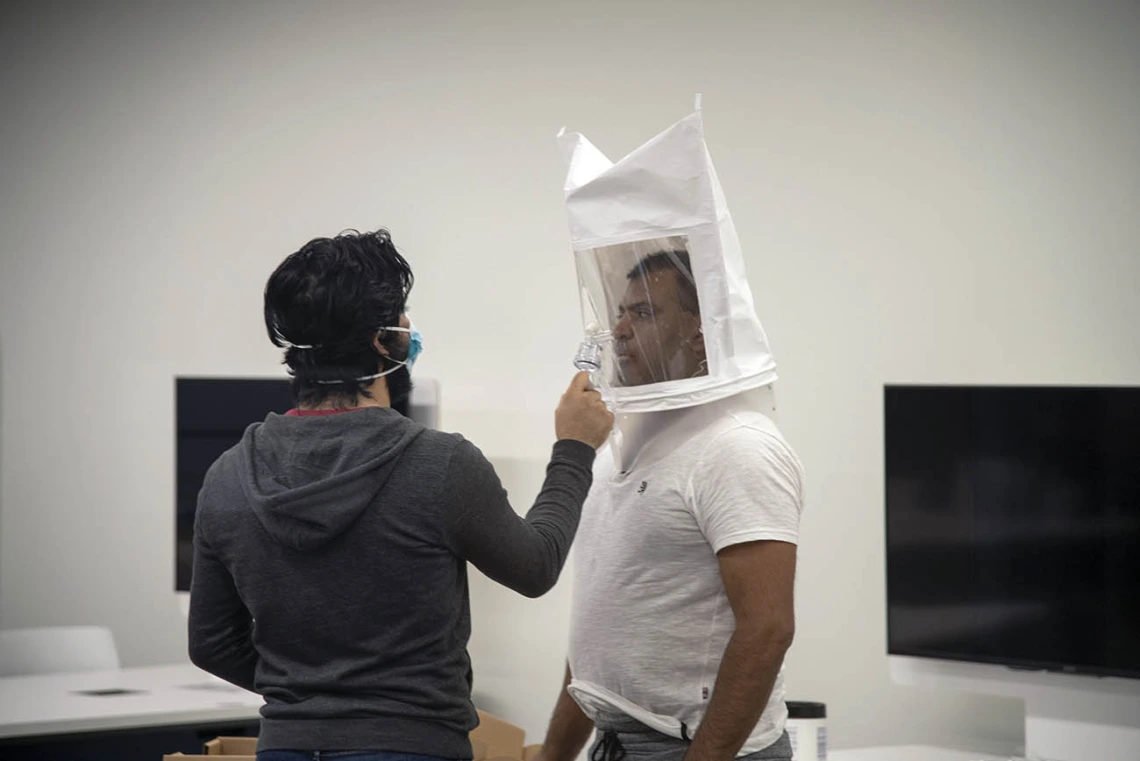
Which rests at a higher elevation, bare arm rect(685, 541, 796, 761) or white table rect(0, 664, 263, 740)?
bare arm rect(685, 541, 796, 761)

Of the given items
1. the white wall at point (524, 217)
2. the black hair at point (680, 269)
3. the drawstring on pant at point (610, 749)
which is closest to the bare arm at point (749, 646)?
the drawstring on pant at point (610, 749)

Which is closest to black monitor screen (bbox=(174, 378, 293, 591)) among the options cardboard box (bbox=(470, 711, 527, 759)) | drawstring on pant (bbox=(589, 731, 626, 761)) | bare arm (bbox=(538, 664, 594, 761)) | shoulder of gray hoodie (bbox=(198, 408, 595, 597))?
cardboard box (bbox=(470, 711, 527, 759))

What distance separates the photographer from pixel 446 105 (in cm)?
368

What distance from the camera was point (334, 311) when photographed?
1521 mm

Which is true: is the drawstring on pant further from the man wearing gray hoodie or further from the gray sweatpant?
the man wearing gray hoodie

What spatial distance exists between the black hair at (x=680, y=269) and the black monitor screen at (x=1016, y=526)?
2.84 feet

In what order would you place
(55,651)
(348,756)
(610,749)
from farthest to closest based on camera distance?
(55,651) < (610,749) < (348,756)

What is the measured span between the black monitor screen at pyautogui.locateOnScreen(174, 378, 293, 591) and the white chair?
49cm

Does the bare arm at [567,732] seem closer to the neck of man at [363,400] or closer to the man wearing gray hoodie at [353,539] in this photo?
the man wearing gray hoodie at [353,539]

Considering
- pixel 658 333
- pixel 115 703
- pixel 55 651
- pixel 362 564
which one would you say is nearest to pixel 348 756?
pixel 362 564

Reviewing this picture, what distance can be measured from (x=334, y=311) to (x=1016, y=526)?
57.7 inches

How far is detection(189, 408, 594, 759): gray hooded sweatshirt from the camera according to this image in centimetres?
145

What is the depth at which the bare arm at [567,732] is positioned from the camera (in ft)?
6.75

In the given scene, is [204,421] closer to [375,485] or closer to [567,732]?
[567,732]
